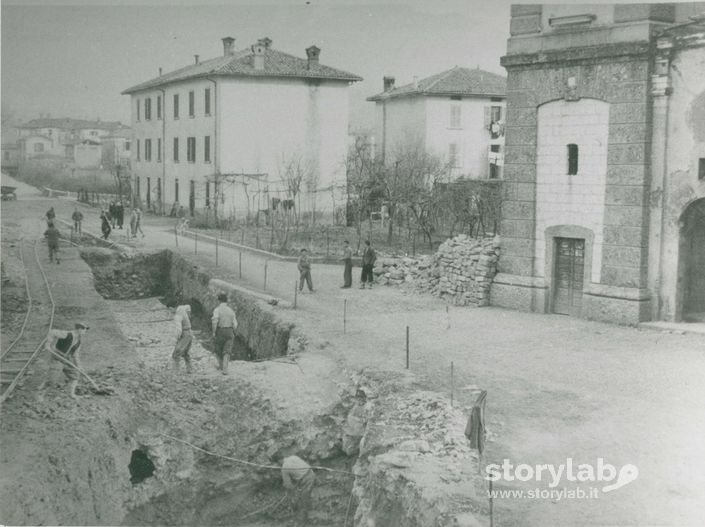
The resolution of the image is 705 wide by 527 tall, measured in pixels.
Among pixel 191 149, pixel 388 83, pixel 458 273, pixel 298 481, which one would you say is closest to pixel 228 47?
pixel 191 149

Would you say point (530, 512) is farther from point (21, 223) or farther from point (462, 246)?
point (21, 223)

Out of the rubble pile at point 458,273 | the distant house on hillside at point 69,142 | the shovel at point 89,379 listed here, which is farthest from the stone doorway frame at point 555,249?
the distant house on hillside at point 69,142

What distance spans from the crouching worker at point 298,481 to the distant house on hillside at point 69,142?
104ft

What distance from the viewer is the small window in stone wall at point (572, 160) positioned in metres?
19.1

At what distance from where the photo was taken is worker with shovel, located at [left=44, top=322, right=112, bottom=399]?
12359 millimetres

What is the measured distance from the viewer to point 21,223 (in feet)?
112

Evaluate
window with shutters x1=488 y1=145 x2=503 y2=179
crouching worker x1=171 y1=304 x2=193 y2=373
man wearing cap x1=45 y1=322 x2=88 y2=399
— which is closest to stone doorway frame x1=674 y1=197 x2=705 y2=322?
crouching worker x1=171 y1=304 x2=193 y2=373

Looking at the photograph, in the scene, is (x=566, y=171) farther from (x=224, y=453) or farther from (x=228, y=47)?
(x=228, y=47)

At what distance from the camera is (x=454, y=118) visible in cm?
4572

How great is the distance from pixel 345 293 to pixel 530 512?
13912 millimetres

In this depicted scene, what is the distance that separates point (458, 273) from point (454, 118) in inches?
1027

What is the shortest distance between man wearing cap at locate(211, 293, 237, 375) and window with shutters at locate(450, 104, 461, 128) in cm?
3311

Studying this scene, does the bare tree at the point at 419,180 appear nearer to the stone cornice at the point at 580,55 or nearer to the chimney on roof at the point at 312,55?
the chimney on roof at the point at 312,55

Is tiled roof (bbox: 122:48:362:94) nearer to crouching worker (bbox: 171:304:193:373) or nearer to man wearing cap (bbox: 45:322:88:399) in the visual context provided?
crouching worker (bbox: 171:304:193:373)
